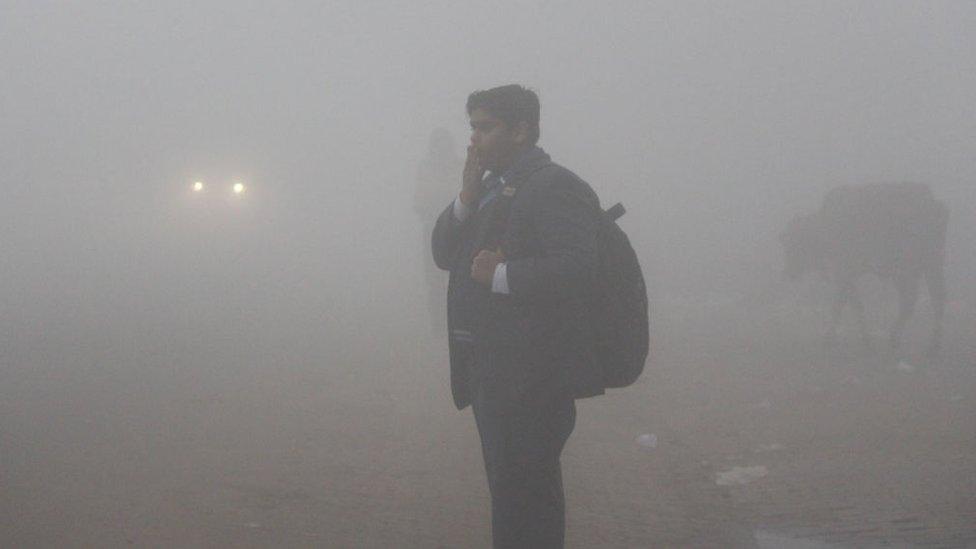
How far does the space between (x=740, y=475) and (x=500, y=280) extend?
10.5 feet

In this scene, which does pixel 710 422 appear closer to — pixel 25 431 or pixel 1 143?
pixel 25 431

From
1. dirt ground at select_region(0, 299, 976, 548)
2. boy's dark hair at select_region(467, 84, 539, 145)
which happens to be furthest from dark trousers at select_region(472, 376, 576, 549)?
dirt ground at select_region(0, 299, 976, 548)

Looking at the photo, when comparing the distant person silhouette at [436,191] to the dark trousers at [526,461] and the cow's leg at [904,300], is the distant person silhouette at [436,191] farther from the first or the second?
the dark trousers at [526,461]

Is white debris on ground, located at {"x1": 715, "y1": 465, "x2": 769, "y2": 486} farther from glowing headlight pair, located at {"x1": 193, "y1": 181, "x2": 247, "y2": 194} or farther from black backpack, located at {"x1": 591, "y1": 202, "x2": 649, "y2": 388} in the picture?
glowing headlight pair, located at {"x1": 193, "y1": 181, "x2": 247, "y2": 194}

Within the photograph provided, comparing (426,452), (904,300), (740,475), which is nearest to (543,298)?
(740,475)

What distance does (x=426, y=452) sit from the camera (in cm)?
564

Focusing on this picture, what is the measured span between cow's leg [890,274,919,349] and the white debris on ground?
4806 millimetres

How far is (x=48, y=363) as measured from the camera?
8.41 meters

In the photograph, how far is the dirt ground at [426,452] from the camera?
13.5ft

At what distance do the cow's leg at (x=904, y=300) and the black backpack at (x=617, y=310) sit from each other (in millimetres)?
7558

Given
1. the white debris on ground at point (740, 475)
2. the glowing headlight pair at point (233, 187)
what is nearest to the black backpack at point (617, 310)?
the white debris on ground at point (740, 475)

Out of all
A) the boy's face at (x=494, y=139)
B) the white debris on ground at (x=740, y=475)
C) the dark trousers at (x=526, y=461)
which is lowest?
the white debris on ground at (x=740, y=475)

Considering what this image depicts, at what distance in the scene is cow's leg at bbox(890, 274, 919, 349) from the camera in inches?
361

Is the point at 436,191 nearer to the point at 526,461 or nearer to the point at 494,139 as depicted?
the point at 494,139
